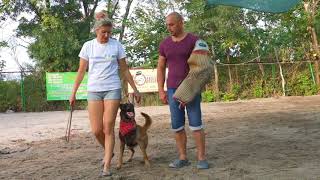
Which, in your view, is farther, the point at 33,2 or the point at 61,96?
the point at 33,2

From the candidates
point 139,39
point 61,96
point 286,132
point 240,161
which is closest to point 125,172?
point 240,161

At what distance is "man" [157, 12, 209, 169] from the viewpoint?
5465mm

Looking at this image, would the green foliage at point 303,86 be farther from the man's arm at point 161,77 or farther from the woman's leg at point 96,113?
the woman's leg at point 96,113

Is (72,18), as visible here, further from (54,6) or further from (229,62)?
(229,62)

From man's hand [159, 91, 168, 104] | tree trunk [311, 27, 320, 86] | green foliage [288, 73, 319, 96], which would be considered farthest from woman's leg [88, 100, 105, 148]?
tree trunk [311, 27, 320, 86]

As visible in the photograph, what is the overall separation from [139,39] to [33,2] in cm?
533

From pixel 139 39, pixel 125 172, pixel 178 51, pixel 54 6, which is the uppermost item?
pixel 54 6

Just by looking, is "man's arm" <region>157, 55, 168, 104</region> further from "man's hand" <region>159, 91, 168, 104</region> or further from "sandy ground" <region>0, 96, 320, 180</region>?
"sandy ground" <region>0, 96, 320, 180</region>

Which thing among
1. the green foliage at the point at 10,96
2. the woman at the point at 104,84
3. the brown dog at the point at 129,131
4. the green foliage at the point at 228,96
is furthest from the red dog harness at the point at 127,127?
the green foliage at the point at 228,96

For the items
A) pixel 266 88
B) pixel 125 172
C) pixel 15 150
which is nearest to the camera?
pixel 125 172

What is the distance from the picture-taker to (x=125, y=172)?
5.46 metres

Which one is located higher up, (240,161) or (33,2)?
(33,2)

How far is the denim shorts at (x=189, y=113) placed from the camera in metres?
5.47

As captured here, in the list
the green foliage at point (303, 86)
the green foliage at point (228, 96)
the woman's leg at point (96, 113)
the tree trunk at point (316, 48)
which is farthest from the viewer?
the tree trunk at point (316, 48)
